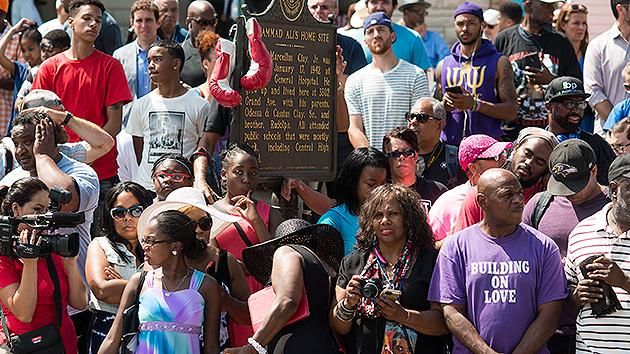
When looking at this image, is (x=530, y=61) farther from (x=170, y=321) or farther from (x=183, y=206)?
(x=170, y=321)

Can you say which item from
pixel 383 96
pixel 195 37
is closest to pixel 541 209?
pixel 383 96

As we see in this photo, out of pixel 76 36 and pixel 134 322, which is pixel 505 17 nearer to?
pixel 76 36

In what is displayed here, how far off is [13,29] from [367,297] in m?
6.48

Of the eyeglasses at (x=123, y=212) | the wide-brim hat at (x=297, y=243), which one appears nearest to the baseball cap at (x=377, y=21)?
the eyeglasses at (x=123, y=212)

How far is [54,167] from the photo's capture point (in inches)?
323

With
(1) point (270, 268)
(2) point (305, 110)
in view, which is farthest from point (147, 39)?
(1) point (270, 268)

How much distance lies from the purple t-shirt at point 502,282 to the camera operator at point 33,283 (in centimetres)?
231

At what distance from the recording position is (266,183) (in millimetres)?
9250

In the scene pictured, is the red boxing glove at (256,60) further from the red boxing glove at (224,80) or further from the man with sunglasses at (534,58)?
the man with sunglasses at (534,58)

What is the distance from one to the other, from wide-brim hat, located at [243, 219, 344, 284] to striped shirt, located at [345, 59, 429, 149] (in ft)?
10.5

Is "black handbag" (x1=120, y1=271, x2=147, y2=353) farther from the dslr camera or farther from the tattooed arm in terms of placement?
the tattooed arm

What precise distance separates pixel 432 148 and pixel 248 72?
1.49 metres

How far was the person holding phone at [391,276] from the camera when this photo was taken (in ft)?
22.1

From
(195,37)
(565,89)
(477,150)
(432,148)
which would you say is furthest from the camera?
(195,37)
